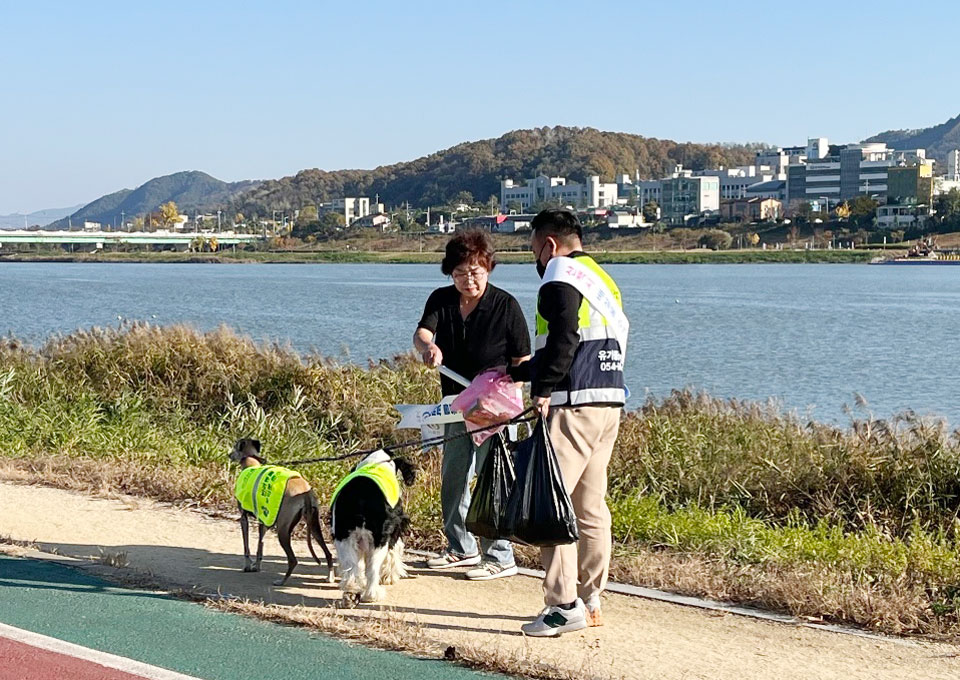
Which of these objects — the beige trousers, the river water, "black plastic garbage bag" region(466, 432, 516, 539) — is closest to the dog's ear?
"black plastic garbage bag" region(466, 432, 516, 539)

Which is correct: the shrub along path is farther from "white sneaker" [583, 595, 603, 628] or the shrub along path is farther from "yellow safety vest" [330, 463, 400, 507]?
"yellow safety vest" [330, 463, 400, 507]

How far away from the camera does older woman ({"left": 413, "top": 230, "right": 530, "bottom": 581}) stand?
7051mm

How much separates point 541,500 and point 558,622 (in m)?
0.59

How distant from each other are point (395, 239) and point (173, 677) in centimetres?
15826

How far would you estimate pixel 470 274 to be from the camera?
7016 millimetres

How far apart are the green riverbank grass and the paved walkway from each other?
196 centimetres

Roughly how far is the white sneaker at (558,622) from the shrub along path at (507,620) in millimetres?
43

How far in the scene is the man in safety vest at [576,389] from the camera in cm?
570

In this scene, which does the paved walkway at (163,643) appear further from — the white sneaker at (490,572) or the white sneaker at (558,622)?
the white sneaker at (490,572)

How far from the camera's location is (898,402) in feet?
72.7

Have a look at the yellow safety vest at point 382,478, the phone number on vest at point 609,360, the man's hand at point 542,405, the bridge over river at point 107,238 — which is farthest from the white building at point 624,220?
the man's hand at point 542,405

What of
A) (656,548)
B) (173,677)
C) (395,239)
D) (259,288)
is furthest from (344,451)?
(395,239)

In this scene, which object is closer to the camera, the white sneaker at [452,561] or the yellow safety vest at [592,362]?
the yellow safety vest at [592,362]

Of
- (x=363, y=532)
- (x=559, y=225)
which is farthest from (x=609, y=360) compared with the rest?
(x=363, y=532)
